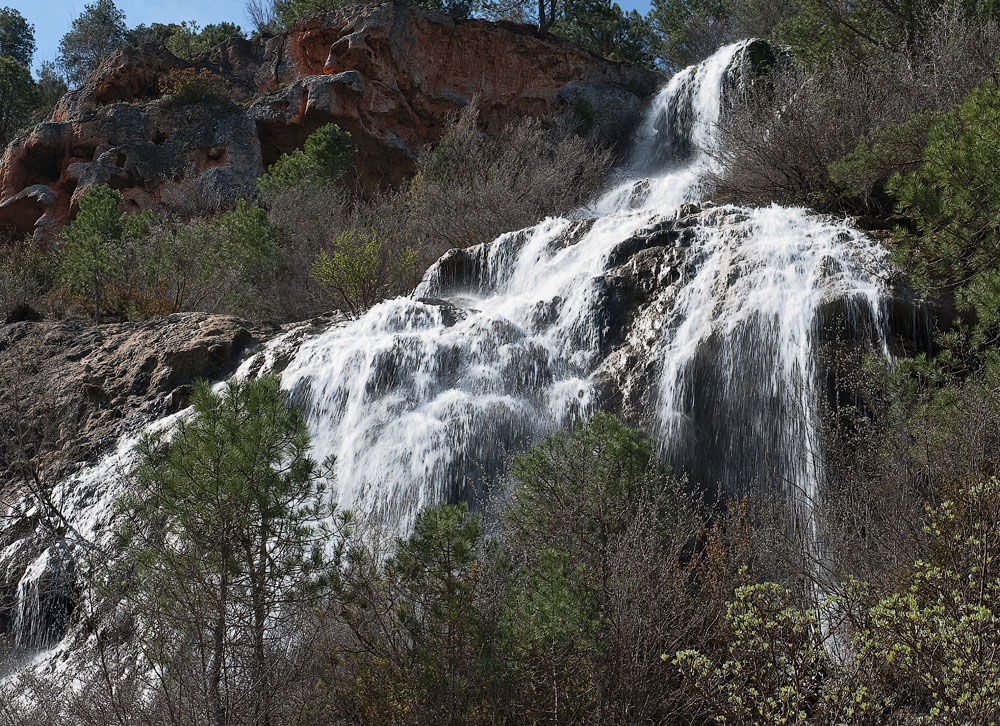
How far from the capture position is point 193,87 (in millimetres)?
26250

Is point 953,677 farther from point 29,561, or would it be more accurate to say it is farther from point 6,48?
point 6,48

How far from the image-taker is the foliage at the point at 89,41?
37.6m

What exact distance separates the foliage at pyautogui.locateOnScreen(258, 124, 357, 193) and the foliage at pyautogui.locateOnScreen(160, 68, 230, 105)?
7.29 metres

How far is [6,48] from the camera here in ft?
120

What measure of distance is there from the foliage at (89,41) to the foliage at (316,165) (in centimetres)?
2305

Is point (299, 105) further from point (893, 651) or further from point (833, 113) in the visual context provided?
point (893, 651)

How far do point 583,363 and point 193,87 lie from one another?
22.4 metres

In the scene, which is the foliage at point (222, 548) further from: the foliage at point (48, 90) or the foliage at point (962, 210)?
the foliage at point (48, 90)

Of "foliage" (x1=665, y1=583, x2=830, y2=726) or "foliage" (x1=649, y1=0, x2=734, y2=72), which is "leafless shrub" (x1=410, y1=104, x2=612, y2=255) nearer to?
"foliage" (x1=649, y1=0, x2=734, y2=72)

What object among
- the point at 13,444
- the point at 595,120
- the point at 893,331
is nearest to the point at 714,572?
the point at 893,331

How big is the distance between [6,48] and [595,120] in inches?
1158

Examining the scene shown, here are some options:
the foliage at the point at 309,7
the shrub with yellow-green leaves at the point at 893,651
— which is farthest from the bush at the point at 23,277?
the shrub with yellow-green leaves at the point at 893,651

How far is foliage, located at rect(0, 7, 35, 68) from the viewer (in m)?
36.3

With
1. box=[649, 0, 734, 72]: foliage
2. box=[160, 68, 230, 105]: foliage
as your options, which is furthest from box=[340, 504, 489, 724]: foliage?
box=[649, 0, 734, 72]: foliage
